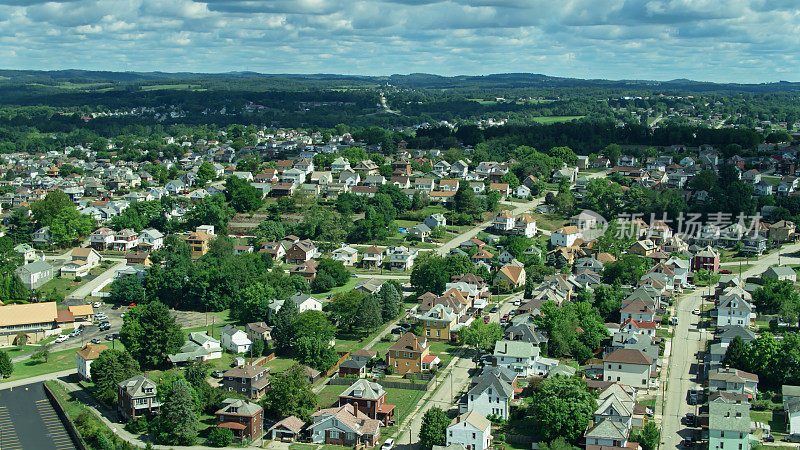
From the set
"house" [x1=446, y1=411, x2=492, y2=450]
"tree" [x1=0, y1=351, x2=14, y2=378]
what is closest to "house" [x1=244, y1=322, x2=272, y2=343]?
"tree" [x1=0, y1=351, x2=14, y2=378]

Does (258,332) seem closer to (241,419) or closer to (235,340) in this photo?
(235,340)

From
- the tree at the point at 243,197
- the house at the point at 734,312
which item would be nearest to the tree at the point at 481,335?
the house at the point at 734,312

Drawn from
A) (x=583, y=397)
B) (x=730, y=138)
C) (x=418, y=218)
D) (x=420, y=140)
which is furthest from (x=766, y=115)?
(x=583, y=397)

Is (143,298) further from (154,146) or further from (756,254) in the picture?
(154,146)

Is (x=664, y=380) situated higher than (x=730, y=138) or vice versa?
(x=730, y=138)

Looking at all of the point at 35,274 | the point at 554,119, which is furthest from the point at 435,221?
the point at 554,119

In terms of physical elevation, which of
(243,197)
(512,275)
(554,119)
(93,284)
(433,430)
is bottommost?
(93,284)

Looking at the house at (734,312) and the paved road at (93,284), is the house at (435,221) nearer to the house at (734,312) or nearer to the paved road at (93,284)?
the paved road at (93,284)
